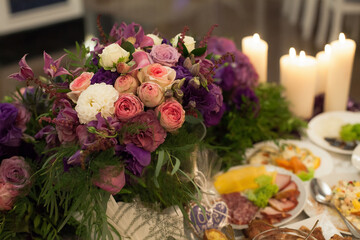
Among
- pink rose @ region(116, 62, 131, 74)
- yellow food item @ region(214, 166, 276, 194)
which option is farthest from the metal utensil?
pink rose @ region(116, 62, 131, 74)

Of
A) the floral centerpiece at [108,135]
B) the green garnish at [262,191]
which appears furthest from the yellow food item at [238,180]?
the floral centerpiece at [108,135]

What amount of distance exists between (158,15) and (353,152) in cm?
427

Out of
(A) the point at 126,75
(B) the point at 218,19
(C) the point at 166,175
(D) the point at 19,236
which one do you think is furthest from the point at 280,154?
(B) the point at 218,19

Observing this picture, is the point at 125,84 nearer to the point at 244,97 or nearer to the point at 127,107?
the point at 127,107

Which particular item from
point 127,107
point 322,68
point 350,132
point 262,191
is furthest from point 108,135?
point 322,68

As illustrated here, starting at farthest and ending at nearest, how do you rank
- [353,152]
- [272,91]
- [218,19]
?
Answer: [218,19] → [272,91] → [353,152]

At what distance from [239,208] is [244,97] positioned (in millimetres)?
345

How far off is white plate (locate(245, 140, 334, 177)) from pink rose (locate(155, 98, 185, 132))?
2.00 feet

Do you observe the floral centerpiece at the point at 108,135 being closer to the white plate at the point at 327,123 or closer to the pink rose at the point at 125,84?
the pink rose at the point at 125,84

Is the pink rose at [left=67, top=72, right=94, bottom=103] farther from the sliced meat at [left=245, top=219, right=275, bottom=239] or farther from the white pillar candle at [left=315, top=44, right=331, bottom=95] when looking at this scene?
the white pillar candle at [left=315, top=44, right=331, bottom=95]

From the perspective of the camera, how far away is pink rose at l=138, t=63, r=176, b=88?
94 centimetres

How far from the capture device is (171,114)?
0.92 meters

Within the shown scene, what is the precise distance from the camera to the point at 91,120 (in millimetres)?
906

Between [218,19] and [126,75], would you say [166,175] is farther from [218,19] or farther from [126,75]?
[218,19]
